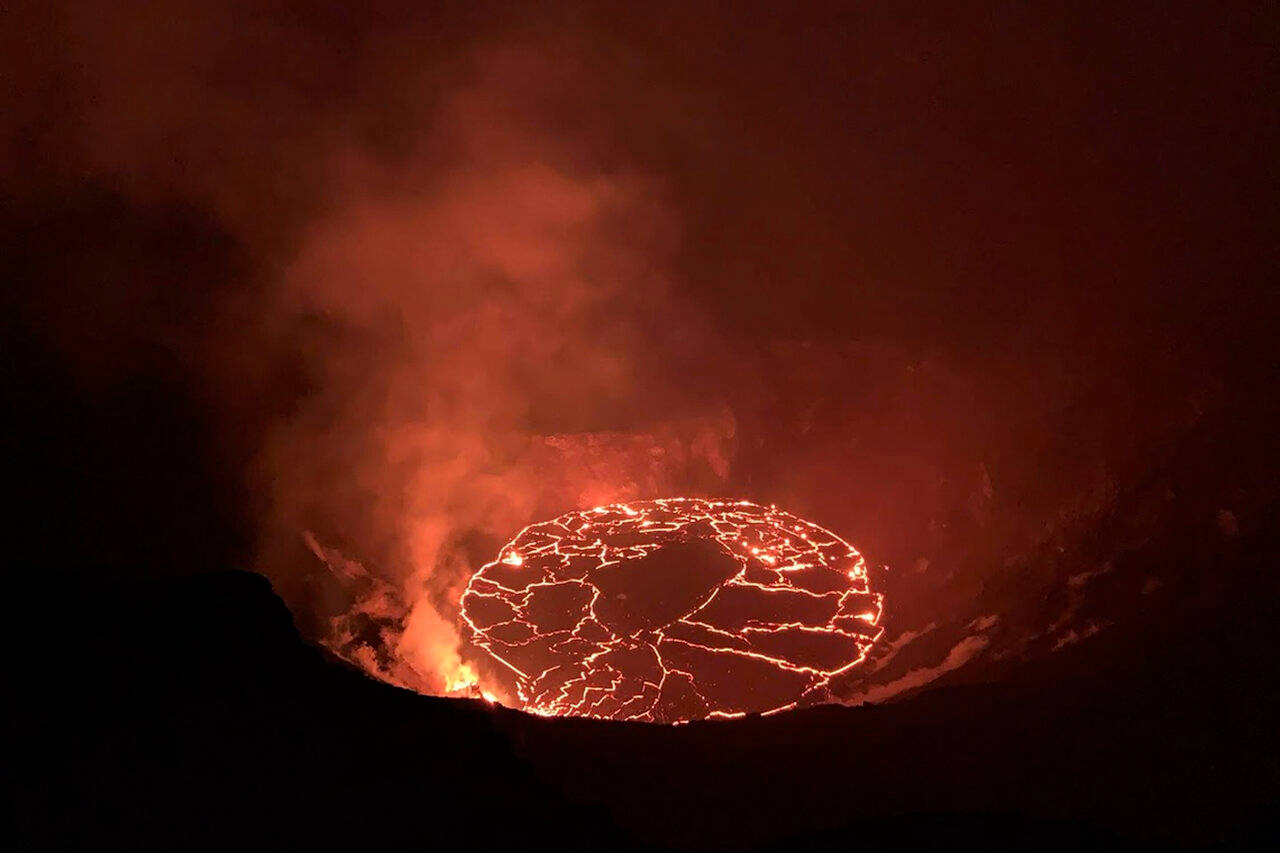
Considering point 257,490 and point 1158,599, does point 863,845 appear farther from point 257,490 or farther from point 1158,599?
point 257,490

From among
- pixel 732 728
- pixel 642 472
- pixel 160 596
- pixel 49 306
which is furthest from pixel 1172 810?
pixel 49 306

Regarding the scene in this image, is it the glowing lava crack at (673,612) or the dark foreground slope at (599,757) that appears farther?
the glowing lava crack at (673,612)

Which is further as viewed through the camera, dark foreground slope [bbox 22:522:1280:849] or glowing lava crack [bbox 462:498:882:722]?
glowing lava crack [bbox 462:498:882:722]

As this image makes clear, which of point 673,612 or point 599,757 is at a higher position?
point 673,612

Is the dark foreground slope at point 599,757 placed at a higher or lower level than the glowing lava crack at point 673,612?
lower

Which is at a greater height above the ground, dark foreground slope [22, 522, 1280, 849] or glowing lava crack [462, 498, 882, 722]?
glowing lava crack [462, 498, 882, 722]

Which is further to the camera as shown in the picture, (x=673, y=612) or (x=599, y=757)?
(x=673, y=612)
